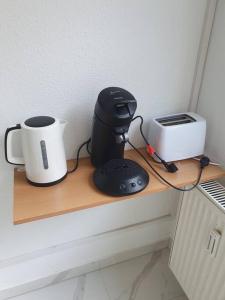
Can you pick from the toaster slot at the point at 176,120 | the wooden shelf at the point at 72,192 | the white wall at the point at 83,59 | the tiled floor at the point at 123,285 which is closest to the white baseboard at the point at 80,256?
the tiled floor at the point at 123,285

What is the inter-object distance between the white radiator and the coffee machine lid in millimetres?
420

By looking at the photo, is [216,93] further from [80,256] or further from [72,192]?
[80,256]

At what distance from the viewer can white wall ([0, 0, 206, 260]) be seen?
0.81 meters

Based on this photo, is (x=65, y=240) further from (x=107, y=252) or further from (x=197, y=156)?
(x=197, y=156)

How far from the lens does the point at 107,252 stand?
1.41 meters

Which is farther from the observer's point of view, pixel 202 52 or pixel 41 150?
pixel 202 52

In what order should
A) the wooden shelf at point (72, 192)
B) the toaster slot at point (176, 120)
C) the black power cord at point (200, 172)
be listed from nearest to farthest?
the wooden shelf at point (72, 192) < the black power cord at point (200, 172) < the toaster slot at point (176, 120)

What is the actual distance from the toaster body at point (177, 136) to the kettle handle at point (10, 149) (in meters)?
0.49

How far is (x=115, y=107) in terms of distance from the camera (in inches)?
33.0

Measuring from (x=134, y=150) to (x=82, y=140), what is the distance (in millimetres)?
223

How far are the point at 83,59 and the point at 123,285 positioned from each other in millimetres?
1084

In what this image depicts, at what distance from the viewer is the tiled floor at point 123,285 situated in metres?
1.30

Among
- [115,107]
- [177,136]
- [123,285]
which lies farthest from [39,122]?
[123,285]

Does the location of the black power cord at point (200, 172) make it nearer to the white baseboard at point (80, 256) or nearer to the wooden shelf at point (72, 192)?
the wooden shelf at point (72, 192)
